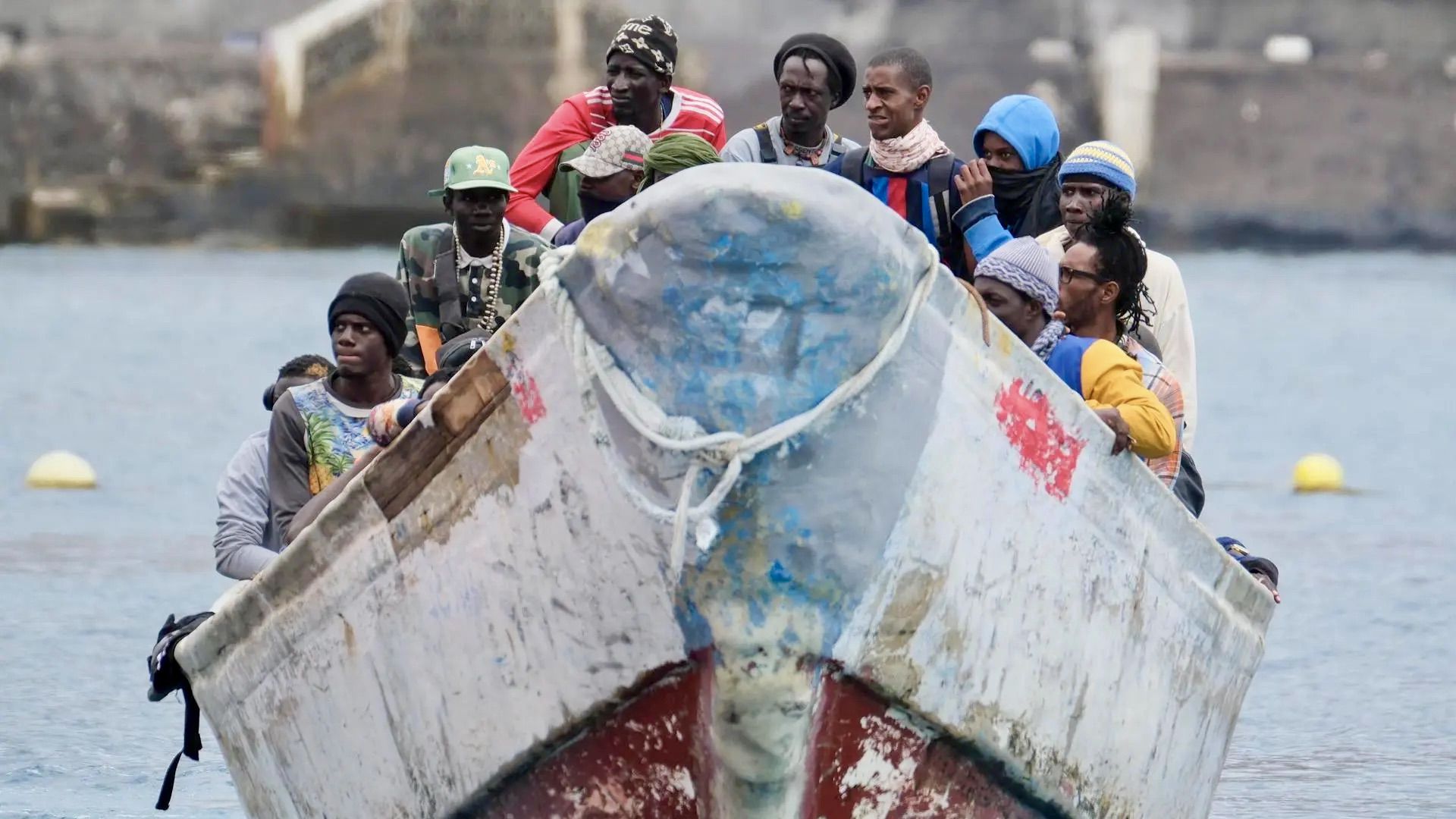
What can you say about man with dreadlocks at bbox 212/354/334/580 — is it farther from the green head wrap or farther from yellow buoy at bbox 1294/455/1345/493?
yellow buoy at bbox 1294/455/1345/493

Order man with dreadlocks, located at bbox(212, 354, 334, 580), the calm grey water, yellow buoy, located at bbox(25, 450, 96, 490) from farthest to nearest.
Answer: yellow buoy, located at bbox(25, 450, 96, 490) → the calm grey water → man with dreadlocks, located at bbox(212, 354, 334, 580)

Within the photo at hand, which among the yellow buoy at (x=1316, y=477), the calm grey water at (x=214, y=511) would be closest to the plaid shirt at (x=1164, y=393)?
the calm grey water at (x=214, y=511)

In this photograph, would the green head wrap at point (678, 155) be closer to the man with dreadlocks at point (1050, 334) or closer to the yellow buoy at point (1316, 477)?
the man with dreadlocks at point (1050, 334)

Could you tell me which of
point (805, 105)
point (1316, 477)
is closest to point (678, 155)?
point (805, 105)

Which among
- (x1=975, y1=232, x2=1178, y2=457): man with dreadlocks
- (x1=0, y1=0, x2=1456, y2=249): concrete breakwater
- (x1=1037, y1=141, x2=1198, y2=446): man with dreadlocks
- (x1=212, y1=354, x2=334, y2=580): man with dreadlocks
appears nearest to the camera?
(x1=975, y1=232, x2=1178, y2=457): man with dreadlocks

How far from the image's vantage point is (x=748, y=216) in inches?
202

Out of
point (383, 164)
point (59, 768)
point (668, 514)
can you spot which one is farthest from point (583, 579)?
point (383, 164)

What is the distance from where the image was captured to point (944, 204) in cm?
733

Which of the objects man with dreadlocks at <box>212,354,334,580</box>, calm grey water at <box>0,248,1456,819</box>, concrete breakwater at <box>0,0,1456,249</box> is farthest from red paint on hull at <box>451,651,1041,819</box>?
concrete breakwater at <box>0,0,1456,249</box>

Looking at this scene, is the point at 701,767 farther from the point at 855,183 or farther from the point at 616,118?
the point at 616,118

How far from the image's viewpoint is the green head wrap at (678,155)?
6855 mm

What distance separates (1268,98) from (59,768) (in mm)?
36000

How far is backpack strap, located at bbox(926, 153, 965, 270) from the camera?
7.32 m

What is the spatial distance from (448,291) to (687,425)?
3.41 meters
